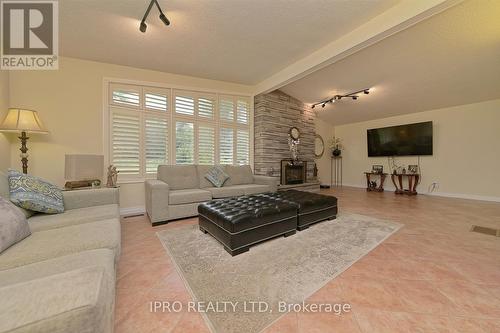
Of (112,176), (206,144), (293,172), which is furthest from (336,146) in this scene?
(112,176)

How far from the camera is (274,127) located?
5328mm

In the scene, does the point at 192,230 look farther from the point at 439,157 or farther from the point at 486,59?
the point at 439,157

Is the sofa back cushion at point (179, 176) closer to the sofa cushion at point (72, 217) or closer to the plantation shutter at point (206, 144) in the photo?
the plantation shutter at point (206, 144)

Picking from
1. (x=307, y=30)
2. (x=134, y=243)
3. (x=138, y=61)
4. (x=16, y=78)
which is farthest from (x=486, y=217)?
(x=16, y=78)

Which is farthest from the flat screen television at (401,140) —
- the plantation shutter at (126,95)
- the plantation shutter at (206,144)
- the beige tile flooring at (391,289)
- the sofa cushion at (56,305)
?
the sofa cushion at (56,305)

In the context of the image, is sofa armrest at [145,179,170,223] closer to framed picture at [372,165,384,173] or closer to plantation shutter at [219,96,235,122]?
plantation shutter at [219,96,235,122]

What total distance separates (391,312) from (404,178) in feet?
19.6

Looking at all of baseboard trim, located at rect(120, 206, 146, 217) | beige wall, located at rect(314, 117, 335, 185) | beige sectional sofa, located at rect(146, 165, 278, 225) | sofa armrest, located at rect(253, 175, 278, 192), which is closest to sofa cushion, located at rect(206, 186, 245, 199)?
beige sectional sofa, located at rect(146, 165, 278, 225)

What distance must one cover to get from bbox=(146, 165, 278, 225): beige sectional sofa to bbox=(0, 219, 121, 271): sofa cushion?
50.7 inches

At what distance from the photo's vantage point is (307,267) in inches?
70.7

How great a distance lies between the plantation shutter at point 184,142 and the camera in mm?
4102

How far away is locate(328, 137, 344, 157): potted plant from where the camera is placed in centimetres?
719

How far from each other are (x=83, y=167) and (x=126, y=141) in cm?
101

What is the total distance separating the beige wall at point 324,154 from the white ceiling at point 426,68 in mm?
1210
